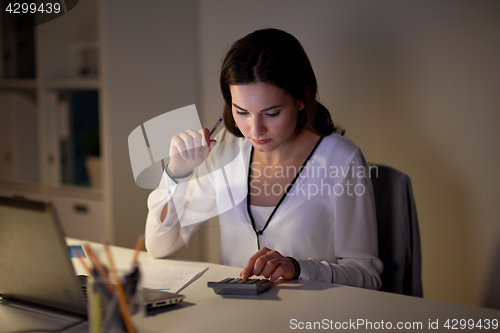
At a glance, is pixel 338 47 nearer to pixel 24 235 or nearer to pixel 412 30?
pixel 412 30

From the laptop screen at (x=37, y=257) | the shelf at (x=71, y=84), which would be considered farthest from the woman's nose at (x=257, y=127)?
the shelf at (x=71, y=84)

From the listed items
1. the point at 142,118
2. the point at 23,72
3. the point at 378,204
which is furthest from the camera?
the point at 23,72

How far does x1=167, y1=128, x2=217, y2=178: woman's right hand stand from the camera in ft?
4.08

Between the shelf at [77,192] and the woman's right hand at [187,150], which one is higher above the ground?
the woman's right hand at [187,150]

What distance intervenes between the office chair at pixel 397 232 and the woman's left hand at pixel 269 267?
414mm

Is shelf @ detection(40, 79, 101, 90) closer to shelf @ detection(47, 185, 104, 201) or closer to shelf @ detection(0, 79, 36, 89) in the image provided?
shelf @ detection(0, 79, 36, 89)

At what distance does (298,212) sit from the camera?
1.30m

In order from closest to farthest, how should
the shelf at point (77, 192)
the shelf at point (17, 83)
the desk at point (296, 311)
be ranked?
the desk at point (296, 311)
the shelf at point (77, 192)
the shelf at point (17, 83)

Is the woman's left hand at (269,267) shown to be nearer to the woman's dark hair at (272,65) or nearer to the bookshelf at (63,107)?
the woman's dark hair at (272,65)

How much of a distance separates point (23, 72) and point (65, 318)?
6.67ft

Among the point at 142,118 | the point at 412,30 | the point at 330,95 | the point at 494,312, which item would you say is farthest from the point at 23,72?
the point at 494,312

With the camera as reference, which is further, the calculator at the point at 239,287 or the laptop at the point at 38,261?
the calculator at the point at 239,287

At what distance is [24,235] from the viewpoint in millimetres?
750

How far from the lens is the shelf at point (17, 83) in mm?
2283
